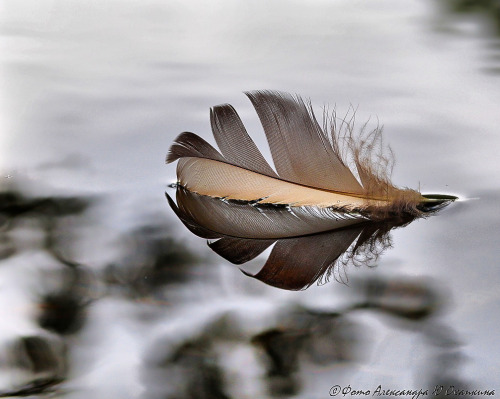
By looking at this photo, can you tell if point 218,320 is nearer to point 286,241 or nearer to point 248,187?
point 286,241

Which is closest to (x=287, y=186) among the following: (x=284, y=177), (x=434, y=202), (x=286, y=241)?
(x=284, y=177)

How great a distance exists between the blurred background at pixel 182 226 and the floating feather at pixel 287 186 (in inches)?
2.3

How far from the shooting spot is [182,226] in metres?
1.30

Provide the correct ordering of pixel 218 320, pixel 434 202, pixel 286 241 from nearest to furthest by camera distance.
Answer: pixel 218 320 → pixel 286 241 → pixel 434 202

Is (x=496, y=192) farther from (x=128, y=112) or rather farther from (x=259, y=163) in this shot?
(x=128, y=112)

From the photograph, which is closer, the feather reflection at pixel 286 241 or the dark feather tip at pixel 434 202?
the feather reflection at pixel 286 241

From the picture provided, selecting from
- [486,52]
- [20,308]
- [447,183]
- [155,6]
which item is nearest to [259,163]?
[447,183]

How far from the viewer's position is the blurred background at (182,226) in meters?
0.99

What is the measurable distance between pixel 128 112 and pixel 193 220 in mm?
537

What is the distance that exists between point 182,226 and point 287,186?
248 mm

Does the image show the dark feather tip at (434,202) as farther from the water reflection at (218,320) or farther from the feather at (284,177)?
the water reflection at (218,320)

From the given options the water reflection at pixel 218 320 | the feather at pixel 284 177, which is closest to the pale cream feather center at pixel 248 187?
the feather at pixel 284 177

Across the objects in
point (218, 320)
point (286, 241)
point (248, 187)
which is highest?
point (248, 187)

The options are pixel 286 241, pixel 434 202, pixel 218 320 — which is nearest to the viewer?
pixel 218 320
